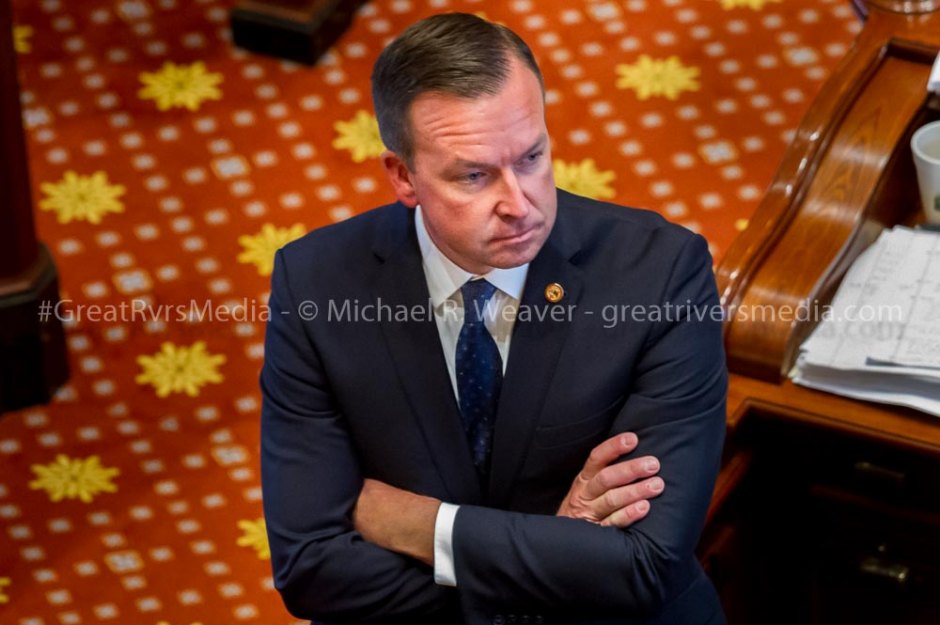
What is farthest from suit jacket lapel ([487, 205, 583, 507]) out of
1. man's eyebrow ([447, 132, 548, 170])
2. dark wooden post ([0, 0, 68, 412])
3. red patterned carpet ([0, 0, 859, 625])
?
dark wooden post ([0, 0, 68, 412])

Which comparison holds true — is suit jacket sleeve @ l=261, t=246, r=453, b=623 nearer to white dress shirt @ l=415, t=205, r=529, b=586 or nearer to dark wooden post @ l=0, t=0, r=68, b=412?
white dress shirt @ l=415, t=205, r=529, b=586

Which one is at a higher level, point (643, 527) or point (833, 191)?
point (833, 191)

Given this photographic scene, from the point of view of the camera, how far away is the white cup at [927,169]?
9.19 feet

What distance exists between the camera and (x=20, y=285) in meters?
3.44

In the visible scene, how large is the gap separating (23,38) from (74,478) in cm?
132

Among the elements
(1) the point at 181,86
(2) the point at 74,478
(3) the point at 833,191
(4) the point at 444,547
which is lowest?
(2) the point at 74,478

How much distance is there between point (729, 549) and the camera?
9.21 ft

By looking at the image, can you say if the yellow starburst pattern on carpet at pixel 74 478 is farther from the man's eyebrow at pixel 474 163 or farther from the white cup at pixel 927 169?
the white cup at pixel 927 169

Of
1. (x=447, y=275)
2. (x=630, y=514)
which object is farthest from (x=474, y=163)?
(x=630, y=514)

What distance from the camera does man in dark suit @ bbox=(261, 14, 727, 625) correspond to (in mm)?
2295

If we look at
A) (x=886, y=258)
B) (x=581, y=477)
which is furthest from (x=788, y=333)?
(x=581, y=477)

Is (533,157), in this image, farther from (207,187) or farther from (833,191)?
(207,187)

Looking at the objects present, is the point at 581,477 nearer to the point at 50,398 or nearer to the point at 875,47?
the point at 875,47

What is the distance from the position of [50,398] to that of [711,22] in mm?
1730
